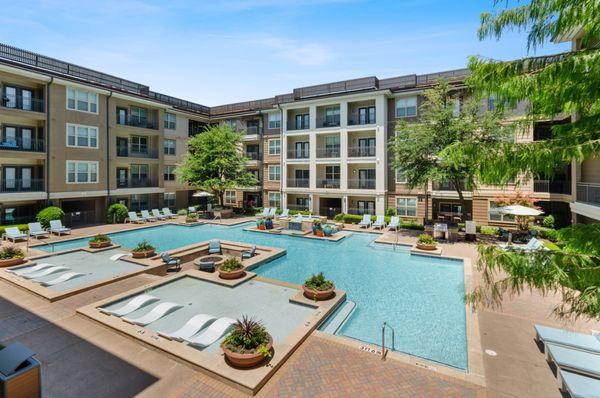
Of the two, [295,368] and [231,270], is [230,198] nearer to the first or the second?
[231,270]

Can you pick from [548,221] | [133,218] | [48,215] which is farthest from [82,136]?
[548,221]

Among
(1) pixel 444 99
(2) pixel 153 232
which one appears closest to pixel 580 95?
(1) pixel 444 99

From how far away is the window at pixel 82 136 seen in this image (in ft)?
87.9

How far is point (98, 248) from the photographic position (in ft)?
62.7

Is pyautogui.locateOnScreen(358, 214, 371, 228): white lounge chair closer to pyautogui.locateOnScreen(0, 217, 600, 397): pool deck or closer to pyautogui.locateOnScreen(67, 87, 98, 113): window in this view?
pyautogui.locateOnScreen(0, 217, 600, 397): pool deck

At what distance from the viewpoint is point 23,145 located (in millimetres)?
Result: 24453

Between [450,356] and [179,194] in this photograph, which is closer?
[450,356]

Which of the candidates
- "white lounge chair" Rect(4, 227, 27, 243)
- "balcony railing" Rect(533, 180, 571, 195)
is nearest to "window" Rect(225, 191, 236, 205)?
"white lounge chair" Rect(4, 227, 27, 243)

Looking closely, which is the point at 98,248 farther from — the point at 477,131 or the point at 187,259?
the point at 477,131

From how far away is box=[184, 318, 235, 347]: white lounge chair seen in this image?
27.1 ft

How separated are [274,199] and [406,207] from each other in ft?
50.8

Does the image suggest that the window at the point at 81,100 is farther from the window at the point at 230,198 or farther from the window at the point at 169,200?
the window at the point at 230,198

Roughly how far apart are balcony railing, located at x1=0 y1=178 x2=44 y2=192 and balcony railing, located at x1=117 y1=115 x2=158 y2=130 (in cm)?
930

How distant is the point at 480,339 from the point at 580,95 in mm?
7725
